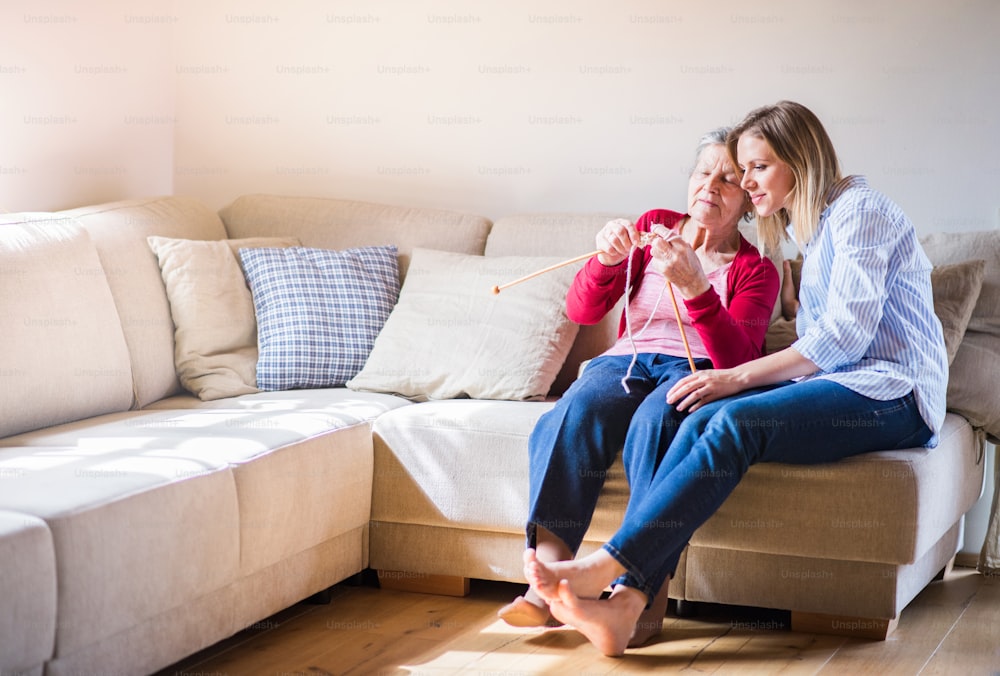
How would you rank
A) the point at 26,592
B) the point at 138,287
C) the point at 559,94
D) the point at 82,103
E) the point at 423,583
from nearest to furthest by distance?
the point at 26,592 < the point at 423,583 < the point at 138,287 < the point at 82,103 < the point at 559,94

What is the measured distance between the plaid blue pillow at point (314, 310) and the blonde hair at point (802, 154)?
3.94 ft

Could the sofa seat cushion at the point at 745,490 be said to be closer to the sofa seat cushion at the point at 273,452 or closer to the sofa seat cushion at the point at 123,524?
the sofa seat cushion at the point at 273,452

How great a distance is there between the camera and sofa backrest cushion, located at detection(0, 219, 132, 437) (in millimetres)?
2391

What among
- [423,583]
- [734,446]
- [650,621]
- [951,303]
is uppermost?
[951,303]

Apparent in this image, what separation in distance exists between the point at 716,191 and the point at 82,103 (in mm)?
1885

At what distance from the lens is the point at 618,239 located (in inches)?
94.4

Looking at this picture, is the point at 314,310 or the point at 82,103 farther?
the point at 82,103

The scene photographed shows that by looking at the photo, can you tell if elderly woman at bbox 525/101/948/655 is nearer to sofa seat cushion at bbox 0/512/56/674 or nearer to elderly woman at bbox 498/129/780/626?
elderly woman at bbox 498/129/780/626

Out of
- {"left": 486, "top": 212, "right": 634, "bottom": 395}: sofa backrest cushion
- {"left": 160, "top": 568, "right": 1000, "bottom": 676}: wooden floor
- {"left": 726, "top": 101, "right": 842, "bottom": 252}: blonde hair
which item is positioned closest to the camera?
{"left": 160, "top": 568, "right": 1000, "bottom": 676}: wooden floor

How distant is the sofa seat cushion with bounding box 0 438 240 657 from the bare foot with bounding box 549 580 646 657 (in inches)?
24.6

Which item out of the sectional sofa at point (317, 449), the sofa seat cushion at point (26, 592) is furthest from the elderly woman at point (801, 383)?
the sofa seat cushion at point (26, 592)

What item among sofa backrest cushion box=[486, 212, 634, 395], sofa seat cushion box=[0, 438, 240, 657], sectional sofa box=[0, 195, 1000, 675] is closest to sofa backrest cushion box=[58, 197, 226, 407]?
sectional sofa box=[0, 195, 1000, 675]

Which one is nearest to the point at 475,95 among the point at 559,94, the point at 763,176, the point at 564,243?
the point at 559,94

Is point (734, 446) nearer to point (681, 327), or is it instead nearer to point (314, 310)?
point (681, 327)
